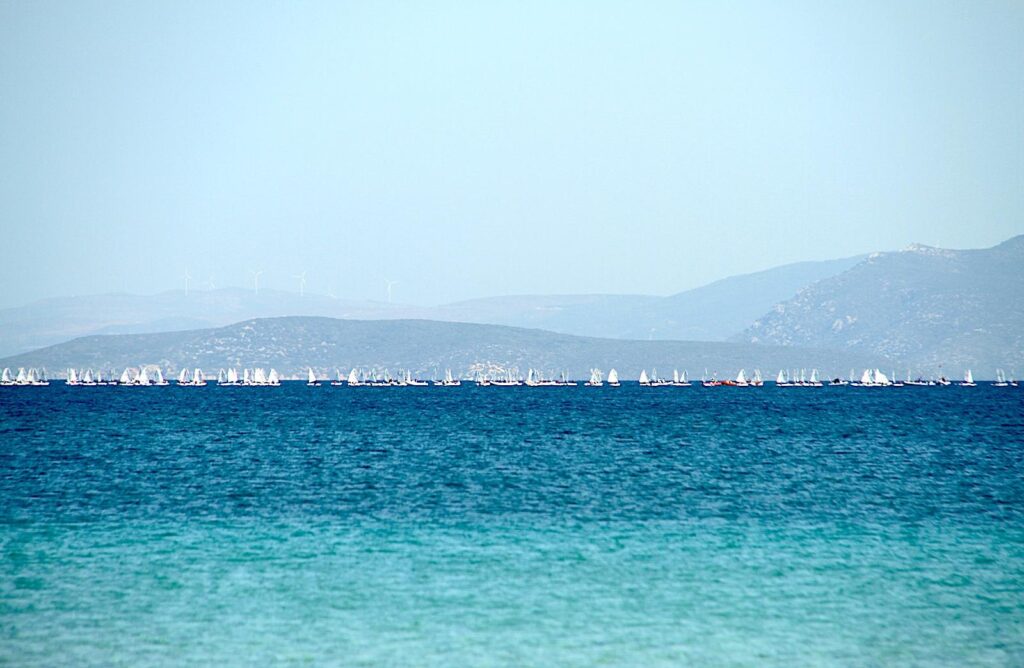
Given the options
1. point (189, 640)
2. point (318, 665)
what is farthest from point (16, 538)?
point (318, 665)

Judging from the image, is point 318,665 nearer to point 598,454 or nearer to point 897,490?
point 897,490

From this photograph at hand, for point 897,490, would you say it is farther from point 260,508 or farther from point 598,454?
point 260,508

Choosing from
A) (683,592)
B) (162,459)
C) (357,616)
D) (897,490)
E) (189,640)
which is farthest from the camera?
(162,459)

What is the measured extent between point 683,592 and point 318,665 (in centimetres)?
1435

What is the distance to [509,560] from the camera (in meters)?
47.6

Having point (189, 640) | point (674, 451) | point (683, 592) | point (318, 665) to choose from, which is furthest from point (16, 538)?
point (674, 451)

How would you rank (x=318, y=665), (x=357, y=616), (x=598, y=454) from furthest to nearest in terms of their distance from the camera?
(x=598, y=454) < (x=357, y=616) < (x=318, y=665)

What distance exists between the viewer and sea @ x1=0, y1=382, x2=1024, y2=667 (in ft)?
115

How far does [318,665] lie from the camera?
32781 mm

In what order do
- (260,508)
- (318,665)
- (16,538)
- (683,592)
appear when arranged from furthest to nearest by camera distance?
(260,508), (16,538), (683,592), (318,665)

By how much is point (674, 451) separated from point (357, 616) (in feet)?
231

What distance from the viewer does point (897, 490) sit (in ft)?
246

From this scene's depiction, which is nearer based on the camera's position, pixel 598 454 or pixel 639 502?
pixel 639 502

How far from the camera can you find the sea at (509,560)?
3509 centimetres
